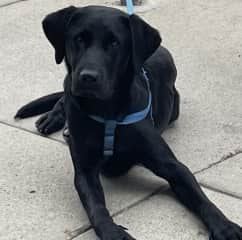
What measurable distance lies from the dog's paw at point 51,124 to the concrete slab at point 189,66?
0.50 ft

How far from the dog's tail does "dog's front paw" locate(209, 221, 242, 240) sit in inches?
72.7

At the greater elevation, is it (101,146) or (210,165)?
(101,146)

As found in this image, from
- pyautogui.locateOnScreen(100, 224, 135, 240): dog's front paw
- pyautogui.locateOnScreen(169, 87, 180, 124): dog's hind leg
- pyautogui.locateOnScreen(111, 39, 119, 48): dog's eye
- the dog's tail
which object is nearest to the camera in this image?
pyautogui.locateOnScreen(100, 224, 135, 240): dog's front paw

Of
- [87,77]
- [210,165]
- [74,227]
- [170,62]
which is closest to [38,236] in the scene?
[74,227]

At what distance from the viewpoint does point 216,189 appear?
14.3 ft

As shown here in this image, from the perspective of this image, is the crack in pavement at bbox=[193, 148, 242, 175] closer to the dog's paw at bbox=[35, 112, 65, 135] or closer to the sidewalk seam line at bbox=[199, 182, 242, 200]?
the sidewalk seam line at bbox=[199, 182, 242, 200]

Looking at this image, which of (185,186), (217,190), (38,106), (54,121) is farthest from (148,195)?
(38,106)

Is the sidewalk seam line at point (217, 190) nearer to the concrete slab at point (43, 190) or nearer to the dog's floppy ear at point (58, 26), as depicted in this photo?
the concrete slab at point (43, 190)

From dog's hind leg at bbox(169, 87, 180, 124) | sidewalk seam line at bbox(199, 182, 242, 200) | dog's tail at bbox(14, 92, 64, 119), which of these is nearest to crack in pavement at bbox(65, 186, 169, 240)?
sidewalk seam line at bbox(199, 182, 242, 200)

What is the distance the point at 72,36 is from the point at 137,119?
591 mm

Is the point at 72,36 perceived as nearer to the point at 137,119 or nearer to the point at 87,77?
the point at 87,77

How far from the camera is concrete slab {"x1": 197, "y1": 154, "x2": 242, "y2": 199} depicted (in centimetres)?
436

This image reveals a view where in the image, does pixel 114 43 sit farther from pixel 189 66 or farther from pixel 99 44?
pixel 189 66

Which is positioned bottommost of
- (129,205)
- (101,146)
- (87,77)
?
(129,205)
